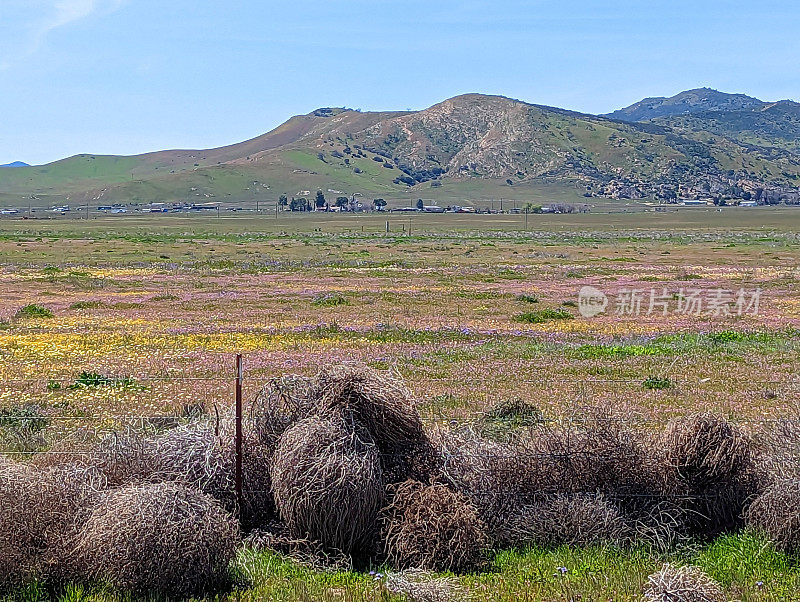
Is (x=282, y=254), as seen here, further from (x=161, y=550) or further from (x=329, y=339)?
(x=161, y=550)

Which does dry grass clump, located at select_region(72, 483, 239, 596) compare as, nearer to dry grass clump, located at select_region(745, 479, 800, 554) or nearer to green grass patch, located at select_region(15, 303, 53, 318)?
dry grass clump, located at select_region(745, 479, 800, 554)

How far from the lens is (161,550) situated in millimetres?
6188

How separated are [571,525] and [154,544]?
139 inches

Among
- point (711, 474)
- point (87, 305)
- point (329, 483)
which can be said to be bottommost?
point (87, 305)

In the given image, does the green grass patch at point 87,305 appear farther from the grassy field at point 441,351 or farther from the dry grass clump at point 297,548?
the dry grass clump at point 297,548

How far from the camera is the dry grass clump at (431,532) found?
6.88 m

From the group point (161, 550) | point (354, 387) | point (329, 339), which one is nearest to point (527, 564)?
point (354, 387)

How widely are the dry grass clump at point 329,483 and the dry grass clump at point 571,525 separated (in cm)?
136

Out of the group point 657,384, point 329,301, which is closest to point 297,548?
point 657,384

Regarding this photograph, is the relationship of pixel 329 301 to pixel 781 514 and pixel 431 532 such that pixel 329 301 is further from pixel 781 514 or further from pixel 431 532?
pixel 781 514

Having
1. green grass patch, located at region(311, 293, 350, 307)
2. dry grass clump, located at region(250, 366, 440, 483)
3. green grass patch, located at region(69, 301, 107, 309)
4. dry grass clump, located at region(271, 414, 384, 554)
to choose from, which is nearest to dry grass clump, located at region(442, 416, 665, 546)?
dry grass clump, located at region(250, 366, 440, 483)

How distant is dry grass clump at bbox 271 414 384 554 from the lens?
6840mm

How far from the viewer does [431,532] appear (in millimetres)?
6895

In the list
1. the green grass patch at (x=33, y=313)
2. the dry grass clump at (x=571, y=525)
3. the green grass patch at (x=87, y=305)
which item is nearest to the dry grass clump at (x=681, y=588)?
Answer: the dry grass clump at (x=571, y=525)
